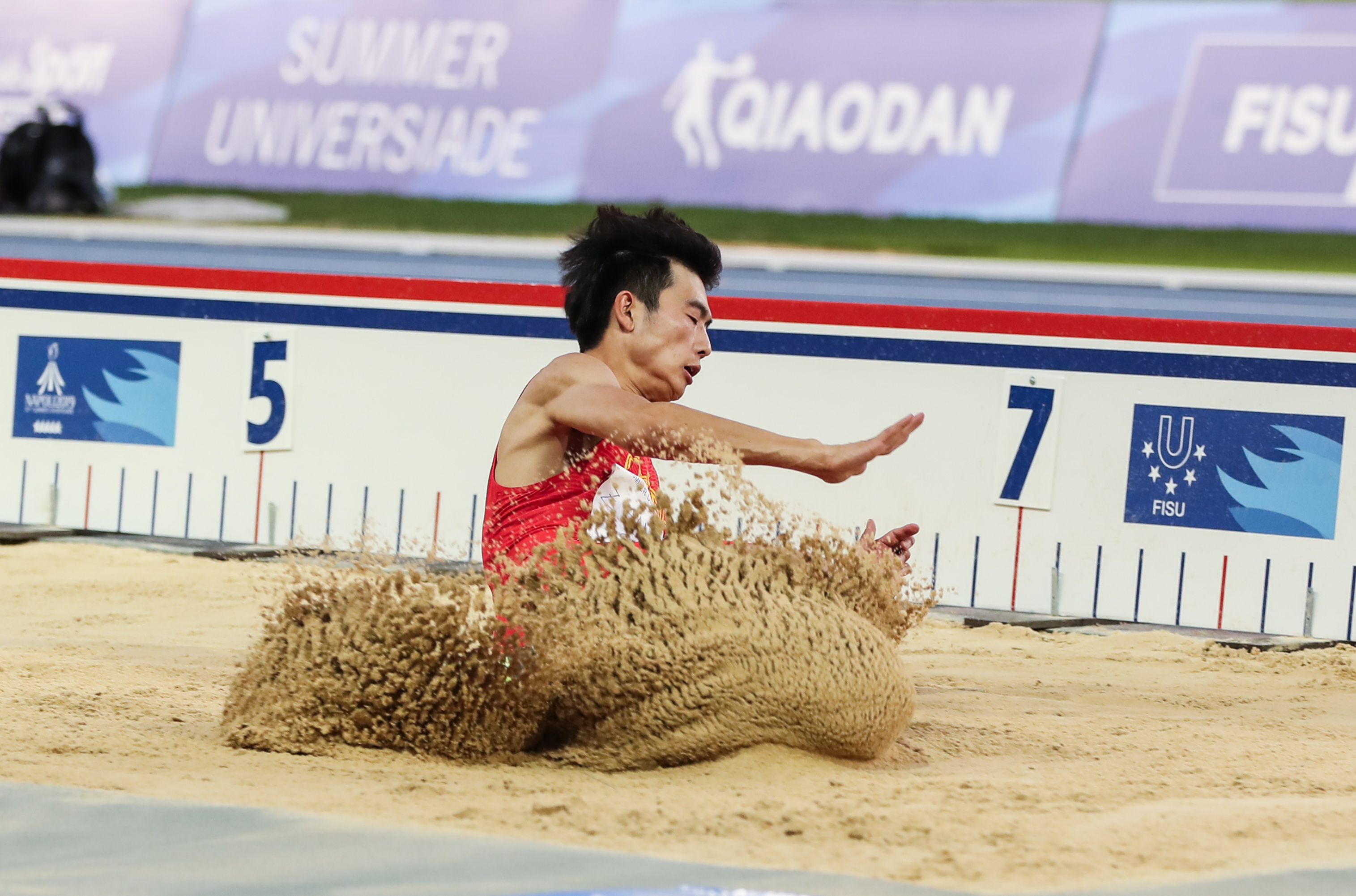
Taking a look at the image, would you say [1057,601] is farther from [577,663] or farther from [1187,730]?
[577,663]

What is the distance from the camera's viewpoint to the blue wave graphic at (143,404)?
713 cm

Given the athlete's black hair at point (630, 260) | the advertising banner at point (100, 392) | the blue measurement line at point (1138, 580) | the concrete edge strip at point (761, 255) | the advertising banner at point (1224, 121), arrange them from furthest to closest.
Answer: the advertising banner at point (1224, 121), the concrete edge strip at point (761, 255), the advertising banner at point (100, 392), the blue measurement line at point (1138, 580), the athlete's black hair at point (630, 260)

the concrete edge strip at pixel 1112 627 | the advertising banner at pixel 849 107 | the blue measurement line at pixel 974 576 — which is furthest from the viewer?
the advertising banner at pixel 849 107

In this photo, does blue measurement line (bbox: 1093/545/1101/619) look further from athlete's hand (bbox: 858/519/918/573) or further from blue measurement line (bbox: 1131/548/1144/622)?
athlete's hand (bbox: 858/519/918/573)

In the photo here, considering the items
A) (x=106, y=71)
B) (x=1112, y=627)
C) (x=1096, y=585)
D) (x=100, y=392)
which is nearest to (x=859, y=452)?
(x=1112, y=627)

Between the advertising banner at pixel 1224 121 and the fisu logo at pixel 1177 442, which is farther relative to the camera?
the advertising banner at pixel 1224 121

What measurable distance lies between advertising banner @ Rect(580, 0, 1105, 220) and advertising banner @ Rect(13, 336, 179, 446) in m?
9.74

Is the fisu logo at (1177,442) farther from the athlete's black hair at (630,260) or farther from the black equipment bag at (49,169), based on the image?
the black equipment bag at (49,169)

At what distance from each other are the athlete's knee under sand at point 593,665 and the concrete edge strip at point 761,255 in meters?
9.91

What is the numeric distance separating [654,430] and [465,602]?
1.82 ft

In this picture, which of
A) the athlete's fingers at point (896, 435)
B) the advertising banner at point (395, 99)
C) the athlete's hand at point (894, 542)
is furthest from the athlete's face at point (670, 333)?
the advertising banner at point (395, 99)

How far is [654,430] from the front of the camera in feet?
11.9

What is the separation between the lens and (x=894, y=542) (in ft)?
13.1

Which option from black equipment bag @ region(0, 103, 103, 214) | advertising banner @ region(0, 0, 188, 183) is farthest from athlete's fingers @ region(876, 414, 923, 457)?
advertising banner @ region(0, 0, 188, 183)
